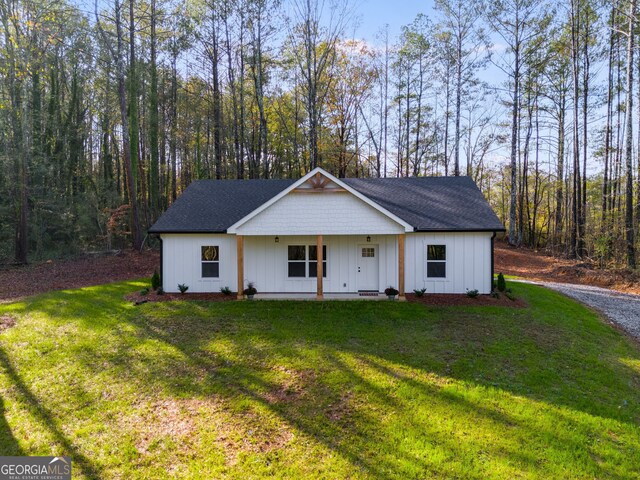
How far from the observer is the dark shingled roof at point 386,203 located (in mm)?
11758

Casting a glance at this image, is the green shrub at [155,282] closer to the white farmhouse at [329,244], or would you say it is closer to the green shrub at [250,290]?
the white farmhouse at [329,244]

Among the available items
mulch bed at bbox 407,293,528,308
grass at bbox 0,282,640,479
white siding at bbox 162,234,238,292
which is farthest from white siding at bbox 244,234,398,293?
grass at bbox 0,282,640,479

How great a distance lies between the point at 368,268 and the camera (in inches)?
470

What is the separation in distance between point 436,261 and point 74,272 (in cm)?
1676

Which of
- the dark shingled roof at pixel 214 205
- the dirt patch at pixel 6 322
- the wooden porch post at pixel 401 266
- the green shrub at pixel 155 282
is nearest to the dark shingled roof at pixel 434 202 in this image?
the wooden porch post at pixel 401 266

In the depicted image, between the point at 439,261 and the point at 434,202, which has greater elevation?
the point at 434,202

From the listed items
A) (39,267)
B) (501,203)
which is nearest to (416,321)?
(39,267)

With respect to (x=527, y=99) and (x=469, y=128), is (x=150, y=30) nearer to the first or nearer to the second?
(x=469, y=128)

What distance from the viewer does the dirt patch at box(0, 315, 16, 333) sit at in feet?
28.1

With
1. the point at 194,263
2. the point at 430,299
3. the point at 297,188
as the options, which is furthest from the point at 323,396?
the point at 194,263

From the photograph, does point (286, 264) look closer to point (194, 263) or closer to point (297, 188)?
point (297, 188)

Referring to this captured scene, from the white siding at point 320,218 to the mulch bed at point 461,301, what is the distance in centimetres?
249

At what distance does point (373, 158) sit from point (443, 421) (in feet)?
92.7

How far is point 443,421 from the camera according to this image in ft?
15.8
